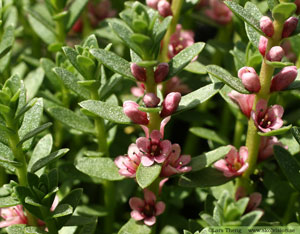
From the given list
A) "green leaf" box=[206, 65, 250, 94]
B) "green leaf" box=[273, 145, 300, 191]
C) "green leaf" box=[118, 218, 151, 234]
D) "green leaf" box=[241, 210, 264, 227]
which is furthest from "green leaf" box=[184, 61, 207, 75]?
"green leaf" box=[241, 210, 264, 227]

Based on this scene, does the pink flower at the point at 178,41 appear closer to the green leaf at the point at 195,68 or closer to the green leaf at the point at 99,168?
the green leaf at the point at 195,68

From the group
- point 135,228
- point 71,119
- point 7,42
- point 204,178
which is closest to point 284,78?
point 204,178

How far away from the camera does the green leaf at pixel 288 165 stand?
2.00 m

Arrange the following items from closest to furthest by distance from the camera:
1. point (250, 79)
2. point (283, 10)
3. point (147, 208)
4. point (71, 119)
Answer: point (283, 10), point (250, 79), point (147, 208), point (71, 119)

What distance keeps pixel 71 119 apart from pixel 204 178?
65cm

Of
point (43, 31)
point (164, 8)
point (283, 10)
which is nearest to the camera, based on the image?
point (283, 10)

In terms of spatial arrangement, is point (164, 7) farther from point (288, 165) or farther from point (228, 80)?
point (288, 165)

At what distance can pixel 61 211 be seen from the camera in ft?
6.03

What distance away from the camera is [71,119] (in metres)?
2.21

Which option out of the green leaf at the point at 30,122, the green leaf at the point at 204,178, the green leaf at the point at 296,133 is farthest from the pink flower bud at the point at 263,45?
the green leaf at the point at 30,122

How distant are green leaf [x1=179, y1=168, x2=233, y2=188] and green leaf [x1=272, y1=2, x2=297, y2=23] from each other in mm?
684

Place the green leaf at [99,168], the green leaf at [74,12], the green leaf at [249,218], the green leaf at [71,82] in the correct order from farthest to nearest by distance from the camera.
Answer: the green leaf at [74,12]
the green leaf at [71,82]
the green leaf at [99,168]
the green leaf at [249,218]

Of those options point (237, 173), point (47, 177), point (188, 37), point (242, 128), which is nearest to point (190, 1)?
point (188, 37)

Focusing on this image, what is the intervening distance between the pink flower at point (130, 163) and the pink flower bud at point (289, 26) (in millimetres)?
725
